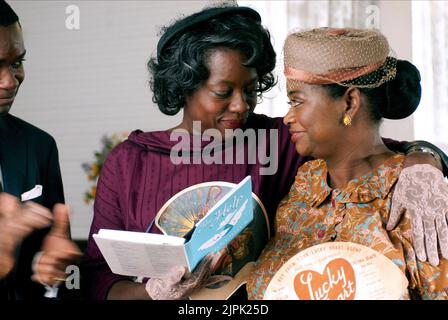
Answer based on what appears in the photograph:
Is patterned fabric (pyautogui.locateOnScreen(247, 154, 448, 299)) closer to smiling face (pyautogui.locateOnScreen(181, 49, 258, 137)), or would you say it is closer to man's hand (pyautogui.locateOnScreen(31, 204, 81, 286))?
smiling face (pyautogui.locateOnScreen(181, 49, 258, 137))

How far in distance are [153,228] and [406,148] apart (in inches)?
31.6

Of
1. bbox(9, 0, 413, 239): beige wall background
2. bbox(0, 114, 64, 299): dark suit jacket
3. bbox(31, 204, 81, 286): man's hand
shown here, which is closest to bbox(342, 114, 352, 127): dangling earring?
bbox(31, 204, 81, 286): man's hand

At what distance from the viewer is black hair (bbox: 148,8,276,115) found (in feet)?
6.20

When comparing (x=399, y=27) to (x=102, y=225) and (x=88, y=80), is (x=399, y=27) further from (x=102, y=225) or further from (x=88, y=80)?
(x=102, y=225)

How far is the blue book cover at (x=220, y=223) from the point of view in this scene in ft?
4.90

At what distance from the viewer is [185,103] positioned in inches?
80.0

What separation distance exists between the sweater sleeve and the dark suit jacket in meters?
0.19

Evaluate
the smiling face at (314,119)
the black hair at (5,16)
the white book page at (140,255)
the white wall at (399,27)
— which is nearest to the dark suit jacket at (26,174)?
the black hair at (5,16)

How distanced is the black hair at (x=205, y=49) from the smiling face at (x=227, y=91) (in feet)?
0.07

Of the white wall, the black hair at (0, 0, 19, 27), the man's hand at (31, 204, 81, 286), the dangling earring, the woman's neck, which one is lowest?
the man's hand at (31, 204, 81, 286)

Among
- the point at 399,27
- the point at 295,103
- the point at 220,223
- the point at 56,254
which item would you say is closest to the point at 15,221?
the point at 56,254

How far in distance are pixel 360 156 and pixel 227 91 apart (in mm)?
459

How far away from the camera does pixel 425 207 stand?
60.9 inches

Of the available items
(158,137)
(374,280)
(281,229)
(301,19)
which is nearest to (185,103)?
(158,137)
